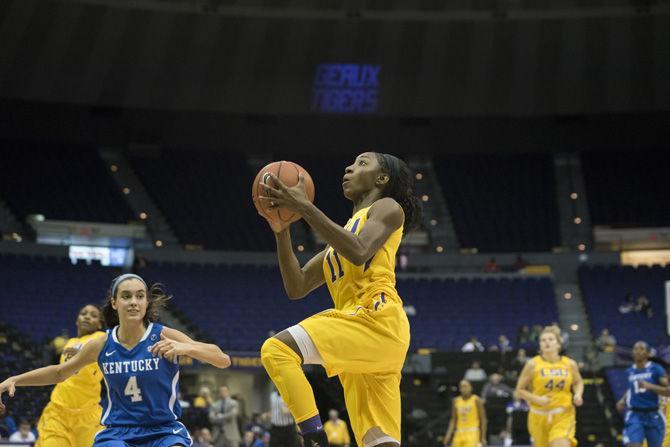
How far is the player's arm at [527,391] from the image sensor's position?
10.5 meters

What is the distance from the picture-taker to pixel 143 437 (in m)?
5.43

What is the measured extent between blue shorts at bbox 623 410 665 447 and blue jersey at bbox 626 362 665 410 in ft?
0.36

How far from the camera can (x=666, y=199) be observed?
31547 mm

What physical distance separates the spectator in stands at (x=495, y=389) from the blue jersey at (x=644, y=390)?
7.31 m

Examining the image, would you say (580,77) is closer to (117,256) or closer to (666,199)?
(666,199)

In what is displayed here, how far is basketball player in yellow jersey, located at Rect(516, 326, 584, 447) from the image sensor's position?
10.6m

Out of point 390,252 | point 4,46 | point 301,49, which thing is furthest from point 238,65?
point 390,252

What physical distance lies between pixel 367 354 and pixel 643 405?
8195 millimetres

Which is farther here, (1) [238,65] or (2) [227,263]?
(2) [227,263]

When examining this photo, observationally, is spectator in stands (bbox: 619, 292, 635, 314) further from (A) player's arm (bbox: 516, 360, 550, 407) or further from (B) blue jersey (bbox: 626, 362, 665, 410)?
(A) player's arm (bbox: 516, 360, 550, 407)

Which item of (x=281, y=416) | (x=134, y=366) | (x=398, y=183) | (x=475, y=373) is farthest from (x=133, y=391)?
(x=475, y=373)

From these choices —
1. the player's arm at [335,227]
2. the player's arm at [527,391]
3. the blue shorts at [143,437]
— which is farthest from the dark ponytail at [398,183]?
the player's arm at [527,391]

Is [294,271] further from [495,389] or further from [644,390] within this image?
[495,389]

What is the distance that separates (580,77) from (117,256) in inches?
600
